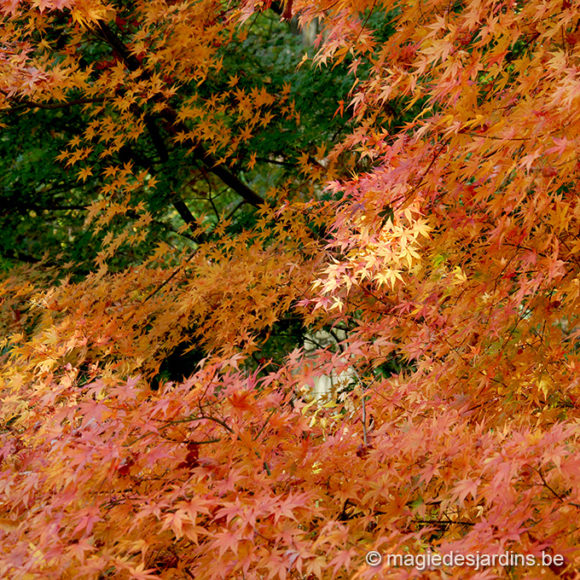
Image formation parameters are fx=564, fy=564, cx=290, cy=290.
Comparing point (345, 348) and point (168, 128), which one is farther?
point (168, 128)

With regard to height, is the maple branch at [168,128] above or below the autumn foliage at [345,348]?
above

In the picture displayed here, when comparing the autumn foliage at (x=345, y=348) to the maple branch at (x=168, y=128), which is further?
the maple branch at (x=168, y=128)

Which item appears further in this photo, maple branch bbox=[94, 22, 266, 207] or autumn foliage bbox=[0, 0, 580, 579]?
maple branch bbox=[94, 22, 266, 207]

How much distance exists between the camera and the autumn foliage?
1.66 metres

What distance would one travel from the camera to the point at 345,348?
9.66 feet

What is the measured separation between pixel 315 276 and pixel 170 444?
257 cm

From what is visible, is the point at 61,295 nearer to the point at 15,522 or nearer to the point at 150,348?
the point at 150,348

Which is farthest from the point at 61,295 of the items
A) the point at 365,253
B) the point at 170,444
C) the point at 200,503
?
the point at 200,503

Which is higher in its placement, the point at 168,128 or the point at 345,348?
the point at 168,128

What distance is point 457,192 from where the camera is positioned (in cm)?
280

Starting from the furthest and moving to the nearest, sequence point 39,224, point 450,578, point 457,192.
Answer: point 39,224
point 457,192
point 450,578

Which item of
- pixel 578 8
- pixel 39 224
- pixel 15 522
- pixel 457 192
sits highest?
pixel 39 224

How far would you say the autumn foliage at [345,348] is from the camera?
5.46 feet

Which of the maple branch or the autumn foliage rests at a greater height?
the maple branch
